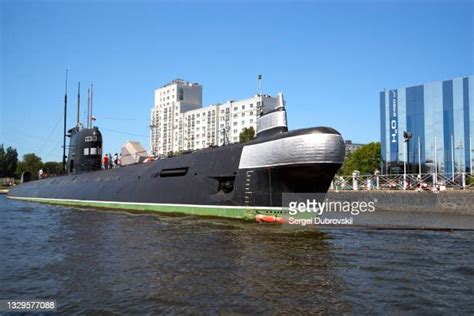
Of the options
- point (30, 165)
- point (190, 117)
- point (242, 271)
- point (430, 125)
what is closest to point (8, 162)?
point (30, 165)

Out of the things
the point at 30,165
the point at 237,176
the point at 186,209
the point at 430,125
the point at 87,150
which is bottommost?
the point at 186,209

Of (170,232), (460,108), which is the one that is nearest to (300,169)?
(170,232)

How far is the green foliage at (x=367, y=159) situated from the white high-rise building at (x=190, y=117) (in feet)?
128

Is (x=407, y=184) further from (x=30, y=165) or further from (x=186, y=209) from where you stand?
(x=30, y=165)

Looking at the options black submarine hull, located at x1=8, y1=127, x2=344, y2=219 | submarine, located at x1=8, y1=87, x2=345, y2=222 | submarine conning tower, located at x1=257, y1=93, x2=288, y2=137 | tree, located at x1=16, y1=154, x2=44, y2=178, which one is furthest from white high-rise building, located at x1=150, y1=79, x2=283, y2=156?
submarine conning tower, located at x1=257, y1=93, x2=288, y2=137

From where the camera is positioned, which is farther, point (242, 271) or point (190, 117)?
point (190, 117)

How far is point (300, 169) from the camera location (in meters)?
15.6

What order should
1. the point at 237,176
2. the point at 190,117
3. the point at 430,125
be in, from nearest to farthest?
1. the point at 237,176
2. the point at 430,125
3. the point at 190,117

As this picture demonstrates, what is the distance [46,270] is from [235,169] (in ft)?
32.8

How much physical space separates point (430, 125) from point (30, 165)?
311 feet

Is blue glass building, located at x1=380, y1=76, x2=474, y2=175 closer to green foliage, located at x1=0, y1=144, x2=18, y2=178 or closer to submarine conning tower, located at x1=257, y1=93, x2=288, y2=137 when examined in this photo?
submarine conning tower, located at x1=257, y1=93, x2=288, y2=137

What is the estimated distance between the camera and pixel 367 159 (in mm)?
A: 85812

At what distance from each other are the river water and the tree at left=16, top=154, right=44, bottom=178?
331 feet

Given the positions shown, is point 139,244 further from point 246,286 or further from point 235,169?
point 235,169
